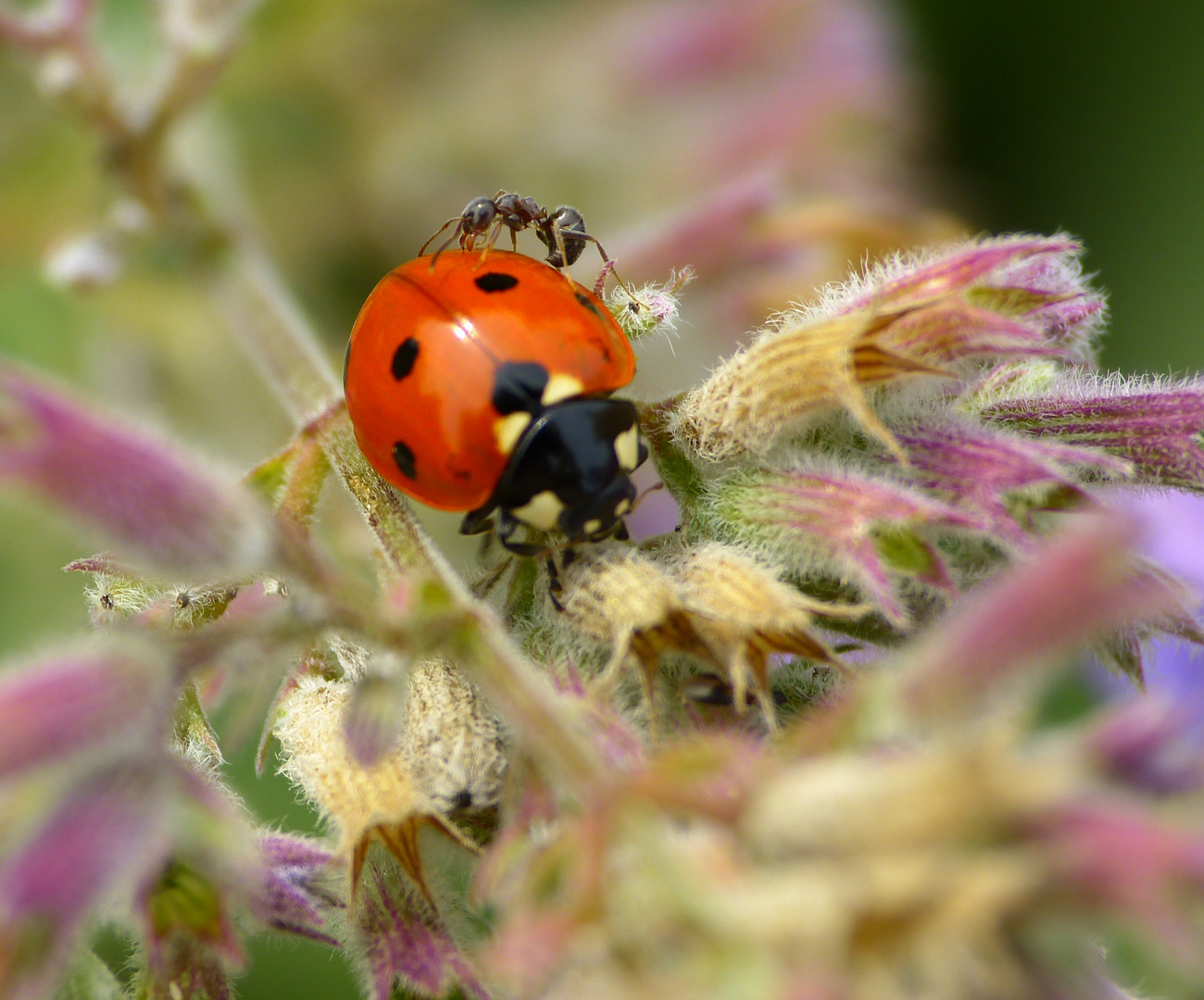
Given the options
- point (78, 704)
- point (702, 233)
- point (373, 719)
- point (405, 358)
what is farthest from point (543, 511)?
point (702, 233)

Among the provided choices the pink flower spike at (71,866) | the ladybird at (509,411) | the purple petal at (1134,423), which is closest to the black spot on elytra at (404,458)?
the ladybird at (509,411)

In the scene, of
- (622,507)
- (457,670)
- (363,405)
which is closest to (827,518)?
(622,507)

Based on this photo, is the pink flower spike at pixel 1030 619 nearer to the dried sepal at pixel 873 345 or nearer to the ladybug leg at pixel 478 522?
the dried sepal at pixel 873 345

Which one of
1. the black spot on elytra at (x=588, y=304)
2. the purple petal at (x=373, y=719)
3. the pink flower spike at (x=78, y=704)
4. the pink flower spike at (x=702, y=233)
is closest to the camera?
the pink flower spike at (x=78, y=704)

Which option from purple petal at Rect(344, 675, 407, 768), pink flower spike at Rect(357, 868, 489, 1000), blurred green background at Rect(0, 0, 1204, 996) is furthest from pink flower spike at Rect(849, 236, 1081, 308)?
blurred green background at Rect(0, 0, 1204, 996)

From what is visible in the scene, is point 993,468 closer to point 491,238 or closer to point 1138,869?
point 1138,869

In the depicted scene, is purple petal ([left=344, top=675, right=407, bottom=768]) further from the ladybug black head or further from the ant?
the ant

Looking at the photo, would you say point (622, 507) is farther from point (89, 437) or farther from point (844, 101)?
point (844, 101)
